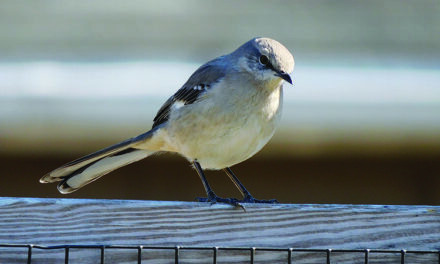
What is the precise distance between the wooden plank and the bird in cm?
79

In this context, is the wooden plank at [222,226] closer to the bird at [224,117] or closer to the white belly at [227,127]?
the bird at [224,117]

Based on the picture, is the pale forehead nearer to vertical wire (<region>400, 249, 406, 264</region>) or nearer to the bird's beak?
the bird's beak

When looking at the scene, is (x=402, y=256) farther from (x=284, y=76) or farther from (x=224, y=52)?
(x=224, y=52)

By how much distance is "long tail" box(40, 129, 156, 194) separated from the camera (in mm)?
3965

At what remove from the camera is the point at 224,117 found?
3.97 m

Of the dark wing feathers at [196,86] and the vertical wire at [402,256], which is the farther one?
the dark wing feathers at [196,86]

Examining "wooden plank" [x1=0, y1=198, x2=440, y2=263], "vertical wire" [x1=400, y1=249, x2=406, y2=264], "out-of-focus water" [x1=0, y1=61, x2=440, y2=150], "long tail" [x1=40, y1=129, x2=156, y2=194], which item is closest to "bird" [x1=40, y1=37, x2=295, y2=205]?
"long tail" [x1=40, y1=129, x2=156, y2=194]

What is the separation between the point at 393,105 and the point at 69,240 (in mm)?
3613

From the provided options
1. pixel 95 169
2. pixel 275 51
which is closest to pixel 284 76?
pixel 275 51

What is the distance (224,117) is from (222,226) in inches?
39.9

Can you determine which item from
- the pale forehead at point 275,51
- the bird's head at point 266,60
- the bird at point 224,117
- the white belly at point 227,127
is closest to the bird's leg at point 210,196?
the bird at point 224,117

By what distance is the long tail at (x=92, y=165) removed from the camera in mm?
3965

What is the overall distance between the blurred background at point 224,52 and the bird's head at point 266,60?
1.72 meters

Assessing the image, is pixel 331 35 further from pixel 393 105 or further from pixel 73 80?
pixel 73 80
